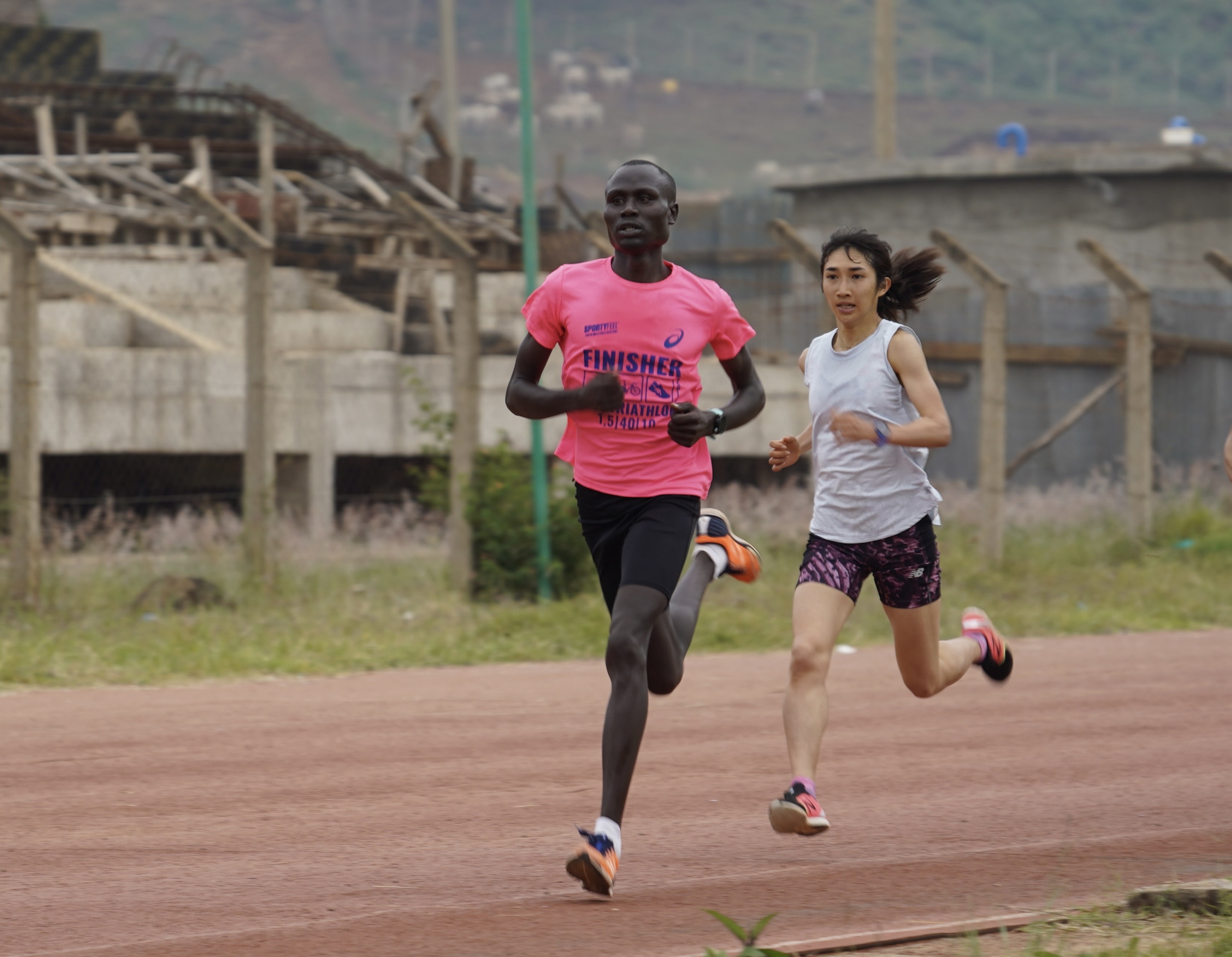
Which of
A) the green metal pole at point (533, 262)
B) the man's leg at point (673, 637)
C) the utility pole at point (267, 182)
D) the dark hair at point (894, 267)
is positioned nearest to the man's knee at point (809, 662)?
the man's leg at point (673, 637)

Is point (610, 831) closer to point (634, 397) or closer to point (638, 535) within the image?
point (638, 535)

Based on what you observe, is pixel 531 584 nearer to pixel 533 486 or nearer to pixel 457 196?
pixel 533 486

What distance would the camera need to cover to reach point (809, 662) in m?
5.88

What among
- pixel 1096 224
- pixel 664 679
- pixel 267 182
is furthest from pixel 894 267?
pixel 267 182

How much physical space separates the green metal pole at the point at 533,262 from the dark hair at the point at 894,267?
6724mm

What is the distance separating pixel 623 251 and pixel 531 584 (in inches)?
307

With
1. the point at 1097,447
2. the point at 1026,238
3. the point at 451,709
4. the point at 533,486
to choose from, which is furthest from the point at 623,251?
the point at 1026,238

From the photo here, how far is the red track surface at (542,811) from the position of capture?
5.02 meters

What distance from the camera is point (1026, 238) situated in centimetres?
2508

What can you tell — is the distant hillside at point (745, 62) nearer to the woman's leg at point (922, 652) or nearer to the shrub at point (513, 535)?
the shrub at point (513, 535)

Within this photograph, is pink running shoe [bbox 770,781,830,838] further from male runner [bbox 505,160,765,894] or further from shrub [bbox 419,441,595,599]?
shrub [bbox 419,441,595,599]

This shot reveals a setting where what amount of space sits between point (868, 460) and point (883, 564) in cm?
36

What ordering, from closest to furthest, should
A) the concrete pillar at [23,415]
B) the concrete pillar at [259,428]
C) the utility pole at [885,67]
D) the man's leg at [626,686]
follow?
the man's leg at [626,686], the concrete pillar at [23,415], the concrete pillar at [259,428], the utility pole at [885,67]

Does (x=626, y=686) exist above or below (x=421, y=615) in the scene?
above
